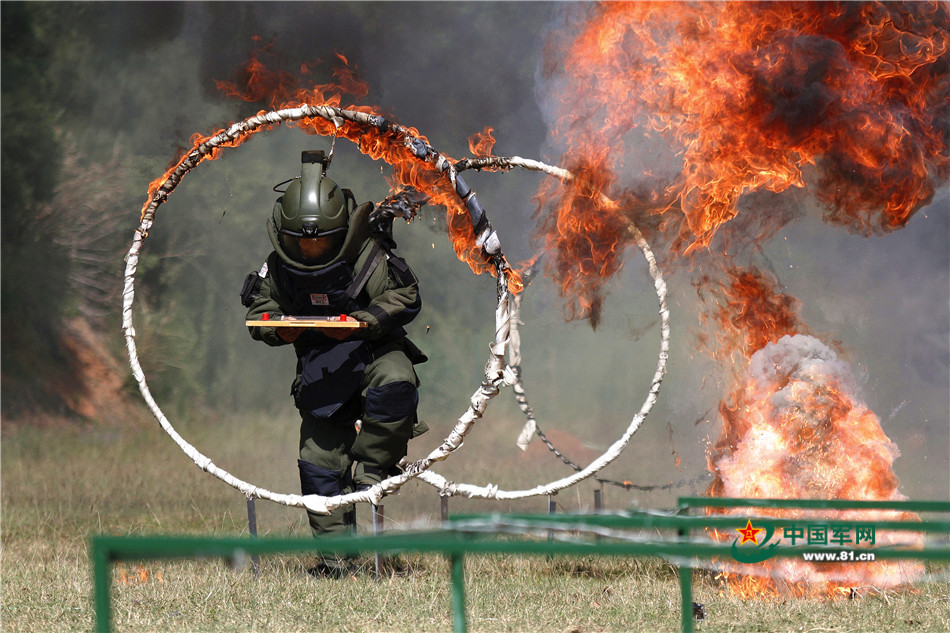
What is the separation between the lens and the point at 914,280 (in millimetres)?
10992

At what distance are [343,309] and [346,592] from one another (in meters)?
2.18

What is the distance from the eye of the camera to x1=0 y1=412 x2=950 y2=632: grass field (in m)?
7.56

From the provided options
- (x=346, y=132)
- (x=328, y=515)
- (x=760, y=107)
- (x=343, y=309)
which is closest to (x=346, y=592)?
(x=328, y=515)

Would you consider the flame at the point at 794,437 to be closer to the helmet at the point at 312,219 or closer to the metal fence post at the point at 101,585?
the helmet at the point at 312,219

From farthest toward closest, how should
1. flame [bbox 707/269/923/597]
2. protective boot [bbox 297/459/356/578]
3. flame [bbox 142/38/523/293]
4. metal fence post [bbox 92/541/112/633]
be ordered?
protective boot [bbox 297/459/356/578], flame [bbox 707/269/923/597], flame [bbox 142/38/523/293], metal fence post [bbox 92/541/112/633]

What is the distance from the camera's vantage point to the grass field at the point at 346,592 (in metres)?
7.56

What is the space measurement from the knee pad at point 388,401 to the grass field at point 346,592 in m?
1.32

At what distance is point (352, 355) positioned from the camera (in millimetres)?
8828

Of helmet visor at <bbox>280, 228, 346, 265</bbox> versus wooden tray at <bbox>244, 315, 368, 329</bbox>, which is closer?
wooden tray at <bbox>244, 315, 368, 329</bbox>

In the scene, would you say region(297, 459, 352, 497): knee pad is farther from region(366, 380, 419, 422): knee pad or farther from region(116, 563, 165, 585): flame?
region(116, 563, 165, 585): flame

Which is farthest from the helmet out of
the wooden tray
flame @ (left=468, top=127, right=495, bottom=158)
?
flame @ (left=468, top=127, right=495, bottom=158)

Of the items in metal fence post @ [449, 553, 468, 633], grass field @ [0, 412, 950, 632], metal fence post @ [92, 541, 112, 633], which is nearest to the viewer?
metal fence post @ [92, 541, 112, 633]
